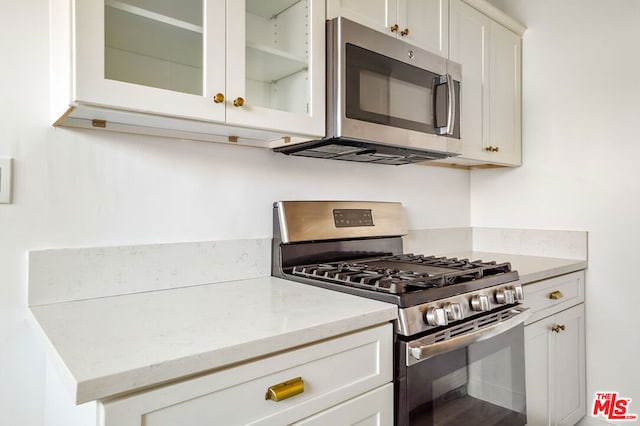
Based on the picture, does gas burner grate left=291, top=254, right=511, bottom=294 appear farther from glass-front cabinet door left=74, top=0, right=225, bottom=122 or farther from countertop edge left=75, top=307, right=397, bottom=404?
glass-front cabinet door left=74, top=0, right=225, bottom=122

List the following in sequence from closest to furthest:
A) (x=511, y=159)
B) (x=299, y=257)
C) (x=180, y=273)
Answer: (x=180, y=273) < (x=299, y=257) < (x=511, y=159)

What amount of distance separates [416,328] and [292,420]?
0.42m

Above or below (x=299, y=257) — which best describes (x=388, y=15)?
above

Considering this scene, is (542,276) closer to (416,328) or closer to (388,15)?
(416,328)

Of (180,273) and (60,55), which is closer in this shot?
(60,55)

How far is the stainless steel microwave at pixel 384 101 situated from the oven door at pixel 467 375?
0.71m

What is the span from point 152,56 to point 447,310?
1.07 meters

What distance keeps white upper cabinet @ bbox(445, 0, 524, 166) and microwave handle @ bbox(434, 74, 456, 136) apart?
1.08ft

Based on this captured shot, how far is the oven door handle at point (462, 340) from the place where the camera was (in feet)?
3.64

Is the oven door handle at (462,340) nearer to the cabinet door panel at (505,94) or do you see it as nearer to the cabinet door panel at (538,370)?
the cabinet door panel at (538,370)

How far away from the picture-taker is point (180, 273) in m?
1.33

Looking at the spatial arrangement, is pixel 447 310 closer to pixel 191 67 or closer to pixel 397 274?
pixel 397 274

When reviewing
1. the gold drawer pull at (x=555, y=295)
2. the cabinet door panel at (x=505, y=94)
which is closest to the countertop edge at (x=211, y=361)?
the gold drawer pull at (x=555, y=295)

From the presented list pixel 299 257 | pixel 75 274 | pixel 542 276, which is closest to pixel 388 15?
pixel 299 257
